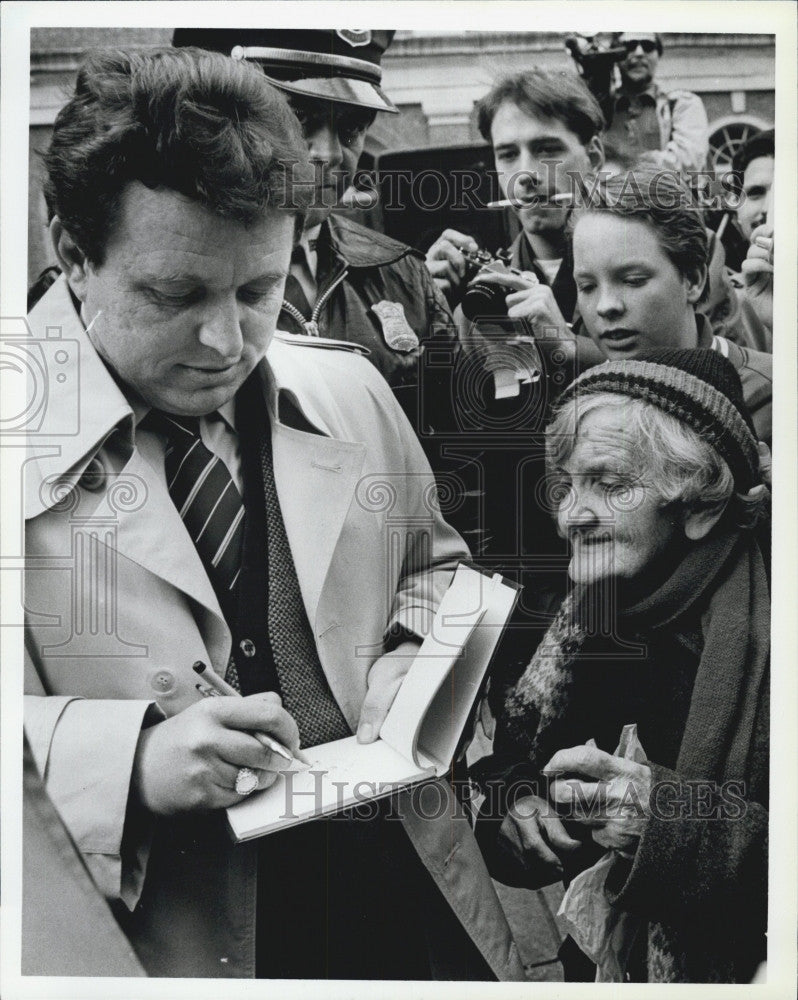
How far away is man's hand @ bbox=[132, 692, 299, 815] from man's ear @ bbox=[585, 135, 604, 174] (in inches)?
77.1

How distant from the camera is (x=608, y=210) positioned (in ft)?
11.8

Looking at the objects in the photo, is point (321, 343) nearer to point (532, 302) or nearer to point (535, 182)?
point (532, 302)

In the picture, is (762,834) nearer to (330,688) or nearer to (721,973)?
(721,973)

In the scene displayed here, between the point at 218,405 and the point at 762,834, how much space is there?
2148 millimetres

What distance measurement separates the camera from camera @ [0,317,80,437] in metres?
3.44

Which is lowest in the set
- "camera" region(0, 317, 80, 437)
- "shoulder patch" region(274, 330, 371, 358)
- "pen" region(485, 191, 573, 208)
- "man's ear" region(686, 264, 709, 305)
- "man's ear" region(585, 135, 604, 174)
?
"camera" region(0, 317, 80, 437)

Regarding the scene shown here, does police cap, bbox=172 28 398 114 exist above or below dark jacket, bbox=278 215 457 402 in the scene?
above

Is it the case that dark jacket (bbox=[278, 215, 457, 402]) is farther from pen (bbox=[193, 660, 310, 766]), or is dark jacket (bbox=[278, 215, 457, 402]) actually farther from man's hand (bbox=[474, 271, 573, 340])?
pen (bbox=[193, 660, 310, 766])

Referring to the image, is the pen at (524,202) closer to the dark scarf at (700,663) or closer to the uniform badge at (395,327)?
the uniform badge at (395,327)

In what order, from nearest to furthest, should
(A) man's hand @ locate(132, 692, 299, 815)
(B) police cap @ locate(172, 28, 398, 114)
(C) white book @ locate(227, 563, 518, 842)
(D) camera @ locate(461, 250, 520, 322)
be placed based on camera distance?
(A) man's hand @ locate(132, 692, 299, 815)
(C) white book @ locate(227, 563, 518, 842)
(B) police cap @ locate(172, 28, 398, 114)
(D) camera @ locate(461, 250, 520, 322)

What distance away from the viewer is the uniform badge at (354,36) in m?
3.55

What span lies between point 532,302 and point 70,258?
1.42m

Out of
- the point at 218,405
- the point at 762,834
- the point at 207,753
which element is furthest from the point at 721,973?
the point at 218,405

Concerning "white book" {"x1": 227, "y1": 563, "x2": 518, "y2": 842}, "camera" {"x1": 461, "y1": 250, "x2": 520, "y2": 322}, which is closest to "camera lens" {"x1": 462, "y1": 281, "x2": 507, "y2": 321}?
"camera" {"x1": 461, "y1": 250, "x2": 520, "y2": 322}
